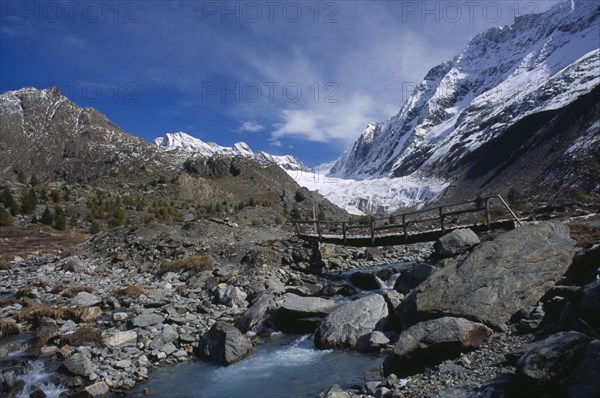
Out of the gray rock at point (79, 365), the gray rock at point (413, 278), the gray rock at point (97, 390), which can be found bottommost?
the gray rock at point (97, 390)

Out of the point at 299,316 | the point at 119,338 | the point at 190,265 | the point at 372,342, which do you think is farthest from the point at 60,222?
the point at 372,342

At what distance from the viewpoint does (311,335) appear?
16047mm

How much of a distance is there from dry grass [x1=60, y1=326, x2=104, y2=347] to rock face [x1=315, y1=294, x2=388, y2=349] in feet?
24.3

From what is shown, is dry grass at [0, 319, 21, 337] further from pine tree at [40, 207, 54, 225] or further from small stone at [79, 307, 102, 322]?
pine tree at [40, 207, 54, 225]

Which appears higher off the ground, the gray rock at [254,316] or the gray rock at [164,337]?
the gray rock at [254,316]

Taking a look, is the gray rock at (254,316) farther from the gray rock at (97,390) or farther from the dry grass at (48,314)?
the dry grass at (48,314)

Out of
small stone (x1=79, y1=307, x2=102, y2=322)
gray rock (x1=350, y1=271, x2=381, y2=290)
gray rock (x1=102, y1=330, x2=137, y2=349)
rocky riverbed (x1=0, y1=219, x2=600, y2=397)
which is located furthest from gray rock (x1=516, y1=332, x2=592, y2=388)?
gray rock (x1=350, y1=271, x2=381, y2=290)

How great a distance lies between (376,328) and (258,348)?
422 cm

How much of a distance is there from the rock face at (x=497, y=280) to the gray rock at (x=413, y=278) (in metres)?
4.73

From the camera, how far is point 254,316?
1702 centimetres

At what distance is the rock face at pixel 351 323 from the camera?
1434 cm

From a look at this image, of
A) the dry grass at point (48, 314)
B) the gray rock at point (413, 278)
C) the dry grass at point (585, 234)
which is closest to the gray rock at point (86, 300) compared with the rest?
the dry grass at point (48, 314)

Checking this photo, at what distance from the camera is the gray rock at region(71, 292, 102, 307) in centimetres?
1869

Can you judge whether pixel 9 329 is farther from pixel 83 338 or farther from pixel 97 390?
pixel 97 390
